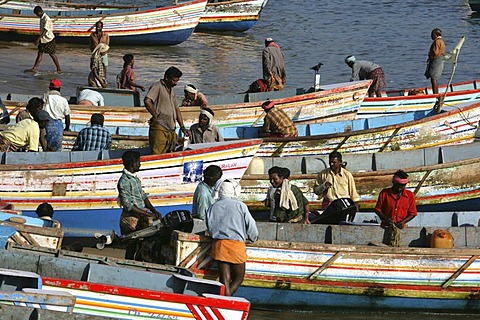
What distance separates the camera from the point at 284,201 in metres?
10.7

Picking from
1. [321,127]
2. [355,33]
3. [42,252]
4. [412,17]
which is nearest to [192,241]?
[42,252]

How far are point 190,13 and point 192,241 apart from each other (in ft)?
53.1

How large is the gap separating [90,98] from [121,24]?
993 centimetres

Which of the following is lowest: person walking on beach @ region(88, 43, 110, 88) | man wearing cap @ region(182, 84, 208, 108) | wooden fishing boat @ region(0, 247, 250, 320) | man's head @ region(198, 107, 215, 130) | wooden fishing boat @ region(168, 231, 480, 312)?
wooden fishing boat @ region(0, 247, 250, 320)

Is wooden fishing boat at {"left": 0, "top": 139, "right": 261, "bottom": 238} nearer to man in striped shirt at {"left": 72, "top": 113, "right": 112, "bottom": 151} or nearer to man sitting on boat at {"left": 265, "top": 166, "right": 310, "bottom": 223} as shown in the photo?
man in striped shirt at {"left": 72, "top": 113, "right": 112, "bottom": 151}

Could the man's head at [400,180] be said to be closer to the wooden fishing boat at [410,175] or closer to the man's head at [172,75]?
the wooden fishing boat at [410,175]

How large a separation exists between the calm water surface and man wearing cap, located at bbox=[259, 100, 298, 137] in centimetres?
718

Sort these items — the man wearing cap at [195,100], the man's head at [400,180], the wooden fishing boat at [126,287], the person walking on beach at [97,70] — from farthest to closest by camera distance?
the person walking on beach at [97,70]
the man wearing cap at [195,100]
the man's head at [400,180]
the wooden fishing boat at [126,287]

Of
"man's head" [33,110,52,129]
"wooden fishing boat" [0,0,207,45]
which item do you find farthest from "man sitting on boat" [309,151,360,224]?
"wooden fishing boat" [0,0,207,45]

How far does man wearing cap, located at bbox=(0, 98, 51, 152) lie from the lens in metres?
12.3

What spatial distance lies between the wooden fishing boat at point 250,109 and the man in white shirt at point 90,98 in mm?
339

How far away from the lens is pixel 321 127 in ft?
50.3

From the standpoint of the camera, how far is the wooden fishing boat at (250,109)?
14867 mm

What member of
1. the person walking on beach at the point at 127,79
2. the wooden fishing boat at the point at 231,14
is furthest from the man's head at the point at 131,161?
the wooden fishing boat at the point at 231,14
